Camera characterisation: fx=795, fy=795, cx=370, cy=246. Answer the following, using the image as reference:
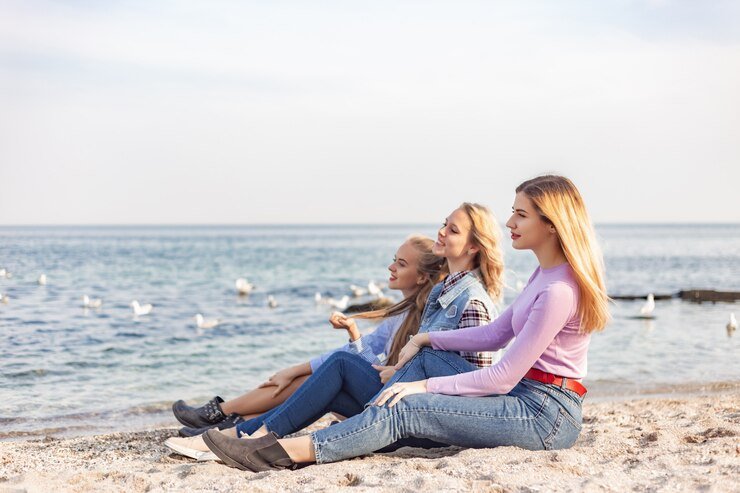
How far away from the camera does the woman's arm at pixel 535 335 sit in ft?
13.6

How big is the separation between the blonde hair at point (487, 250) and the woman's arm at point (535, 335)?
1.05 meters

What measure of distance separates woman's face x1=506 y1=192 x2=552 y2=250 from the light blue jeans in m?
0.77

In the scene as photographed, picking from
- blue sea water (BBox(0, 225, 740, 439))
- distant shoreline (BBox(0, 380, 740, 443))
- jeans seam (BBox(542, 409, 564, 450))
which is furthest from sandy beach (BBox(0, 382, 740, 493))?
distant shoreline (BBox(0, 380, 740, 443))

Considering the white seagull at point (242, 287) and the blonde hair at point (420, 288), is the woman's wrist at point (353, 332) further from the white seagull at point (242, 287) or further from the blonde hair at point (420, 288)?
the white seagull at point (242, 287)

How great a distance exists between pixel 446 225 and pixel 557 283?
4.22 feet

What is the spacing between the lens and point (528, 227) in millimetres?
4352

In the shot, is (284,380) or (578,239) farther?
(284,380)

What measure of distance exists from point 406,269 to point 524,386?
162 cm

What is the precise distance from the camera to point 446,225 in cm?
534

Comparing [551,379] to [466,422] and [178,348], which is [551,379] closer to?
[466,422]

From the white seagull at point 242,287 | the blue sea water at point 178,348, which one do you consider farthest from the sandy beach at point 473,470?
the white seagull at point 242,287

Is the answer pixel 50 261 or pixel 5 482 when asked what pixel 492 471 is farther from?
pixel 50 261

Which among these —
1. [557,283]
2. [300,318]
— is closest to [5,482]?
[557,283]

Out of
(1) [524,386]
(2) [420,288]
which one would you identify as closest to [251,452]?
(1) [524,386]
